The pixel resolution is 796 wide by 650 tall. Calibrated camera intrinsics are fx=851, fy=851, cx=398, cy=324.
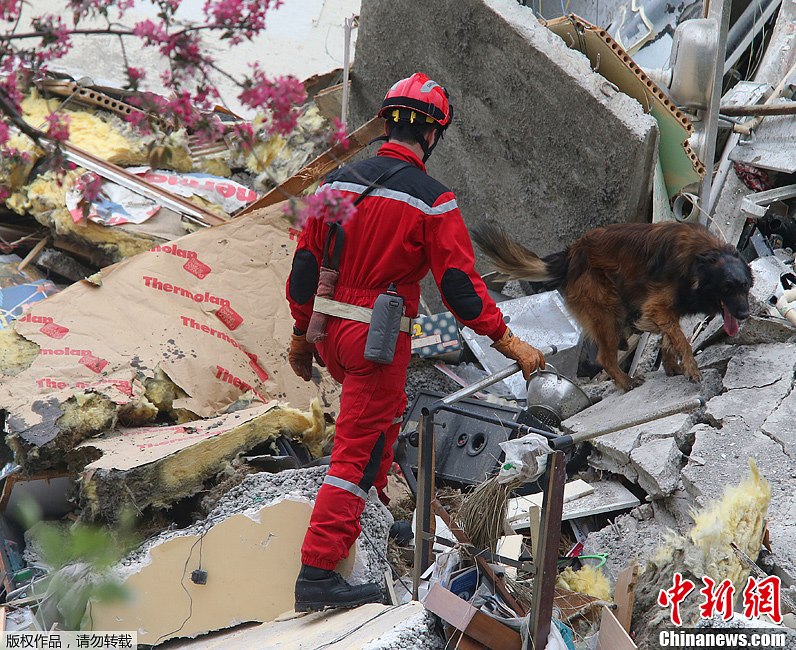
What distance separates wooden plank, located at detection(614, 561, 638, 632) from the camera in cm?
288

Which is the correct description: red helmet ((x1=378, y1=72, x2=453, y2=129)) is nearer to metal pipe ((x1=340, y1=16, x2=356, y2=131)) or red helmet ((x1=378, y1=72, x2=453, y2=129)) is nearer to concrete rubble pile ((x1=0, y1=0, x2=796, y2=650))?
concrete rubble pile ((x1=0, y1=0, x2=796, y2=650))

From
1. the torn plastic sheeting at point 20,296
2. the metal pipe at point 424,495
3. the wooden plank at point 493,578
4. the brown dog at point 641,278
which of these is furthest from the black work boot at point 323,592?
the torn plastic sheeting at point 20,296

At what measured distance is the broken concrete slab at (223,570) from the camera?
3186mm

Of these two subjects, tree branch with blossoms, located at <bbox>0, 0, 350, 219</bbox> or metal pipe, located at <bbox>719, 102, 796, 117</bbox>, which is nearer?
tree branch with blossoms, located at <bbox>0, 0, 350, 219</bbox>

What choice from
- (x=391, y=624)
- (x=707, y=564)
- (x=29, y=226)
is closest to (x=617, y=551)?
(x=707, y=564)

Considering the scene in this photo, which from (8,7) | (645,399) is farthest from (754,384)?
(8,7)

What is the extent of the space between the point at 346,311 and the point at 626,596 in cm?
144

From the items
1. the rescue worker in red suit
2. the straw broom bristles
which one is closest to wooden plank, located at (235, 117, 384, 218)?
the rescue worker in red suit

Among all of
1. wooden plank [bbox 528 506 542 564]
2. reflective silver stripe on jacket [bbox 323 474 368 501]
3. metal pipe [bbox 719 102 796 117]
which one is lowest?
reflective silver stripe on jacket [bbox 323 474 368 501]

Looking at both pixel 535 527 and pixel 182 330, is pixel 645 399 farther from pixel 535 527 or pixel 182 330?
pixel 182 330

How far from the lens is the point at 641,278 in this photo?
486 cm

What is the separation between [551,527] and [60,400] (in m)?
2.61

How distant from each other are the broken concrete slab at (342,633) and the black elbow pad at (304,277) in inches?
49.5

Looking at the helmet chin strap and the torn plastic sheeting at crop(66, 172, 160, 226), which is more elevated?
the helmet chin strap
